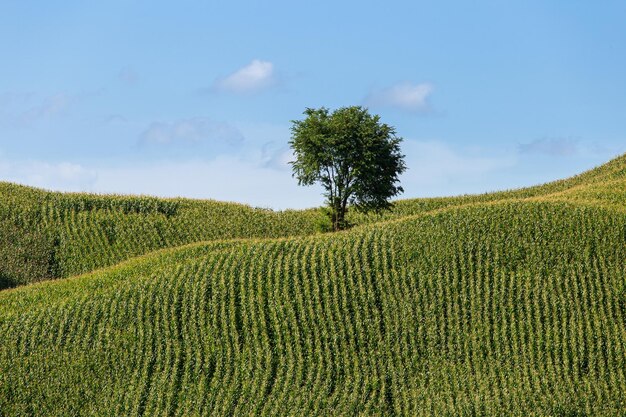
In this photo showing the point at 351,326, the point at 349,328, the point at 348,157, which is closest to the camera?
the point at 349,328

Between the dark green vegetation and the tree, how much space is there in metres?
9.70

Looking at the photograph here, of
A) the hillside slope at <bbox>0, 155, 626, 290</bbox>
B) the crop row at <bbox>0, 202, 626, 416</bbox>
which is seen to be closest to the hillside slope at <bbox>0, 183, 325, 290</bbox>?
the hillside slope at <bbox>0, 155, 626, 290</bbox>

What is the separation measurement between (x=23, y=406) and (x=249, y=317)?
963cm

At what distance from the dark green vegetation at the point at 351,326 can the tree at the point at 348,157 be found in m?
9.70

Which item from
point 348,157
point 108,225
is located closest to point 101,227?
point 108,225

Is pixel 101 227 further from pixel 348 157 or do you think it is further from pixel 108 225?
pixel 348 157

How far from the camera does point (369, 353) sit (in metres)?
33.9

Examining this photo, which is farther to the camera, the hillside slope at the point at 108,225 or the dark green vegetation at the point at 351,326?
the hillside slope at the point at 108,225

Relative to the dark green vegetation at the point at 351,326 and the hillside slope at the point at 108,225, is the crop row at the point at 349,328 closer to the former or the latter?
the dark green vegetation at the point at 351,326

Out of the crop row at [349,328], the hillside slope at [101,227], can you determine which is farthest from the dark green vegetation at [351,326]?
the hillside slope at [101,227]

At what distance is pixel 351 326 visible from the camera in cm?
3497

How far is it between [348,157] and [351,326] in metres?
17.9

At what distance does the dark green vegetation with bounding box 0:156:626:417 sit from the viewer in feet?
106

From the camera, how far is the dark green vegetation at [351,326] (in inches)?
1271
